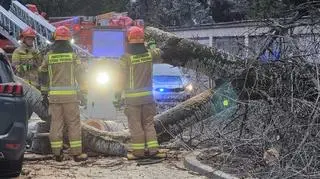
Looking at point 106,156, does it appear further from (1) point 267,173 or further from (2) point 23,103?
(1) point 267,173

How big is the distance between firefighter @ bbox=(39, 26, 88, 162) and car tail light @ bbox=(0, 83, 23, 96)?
1966 millimetres

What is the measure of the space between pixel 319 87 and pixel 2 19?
13700 mm

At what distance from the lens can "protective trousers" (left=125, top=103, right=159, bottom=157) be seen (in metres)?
9.18

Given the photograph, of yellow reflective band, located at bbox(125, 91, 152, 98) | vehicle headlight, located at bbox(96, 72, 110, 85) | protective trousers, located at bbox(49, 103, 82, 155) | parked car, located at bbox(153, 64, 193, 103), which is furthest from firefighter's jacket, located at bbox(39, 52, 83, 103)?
parked car, located at bbox(153, 64, 193, 103)

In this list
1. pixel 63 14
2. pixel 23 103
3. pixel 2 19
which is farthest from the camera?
pixel 63 14

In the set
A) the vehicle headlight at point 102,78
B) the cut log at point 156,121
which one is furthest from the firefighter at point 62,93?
the vehicle headlight at point 102,78

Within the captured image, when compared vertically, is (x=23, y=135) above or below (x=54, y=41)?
below

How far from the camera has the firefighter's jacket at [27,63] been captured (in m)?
10.5

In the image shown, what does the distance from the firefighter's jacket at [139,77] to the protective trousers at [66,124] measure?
856 mm

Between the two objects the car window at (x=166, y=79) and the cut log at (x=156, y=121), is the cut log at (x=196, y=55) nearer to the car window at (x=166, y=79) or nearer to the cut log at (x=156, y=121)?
the cut log at (x=156, y=121)

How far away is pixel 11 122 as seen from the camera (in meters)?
7.06

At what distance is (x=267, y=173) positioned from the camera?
6758mm

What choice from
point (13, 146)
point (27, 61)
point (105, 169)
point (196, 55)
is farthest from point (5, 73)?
point (27, 61)

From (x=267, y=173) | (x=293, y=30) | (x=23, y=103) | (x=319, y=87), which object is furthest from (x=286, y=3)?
(x=23, y=103)
